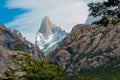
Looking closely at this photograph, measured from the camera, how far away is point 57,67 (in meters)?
36.3

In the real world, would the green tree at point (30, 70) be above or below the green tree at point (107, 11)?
below

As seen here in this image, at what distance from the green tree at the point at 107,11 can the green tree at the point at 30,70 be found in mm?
6897

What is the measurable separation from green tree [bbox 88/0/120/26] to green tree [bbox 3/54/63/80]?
22.6ft

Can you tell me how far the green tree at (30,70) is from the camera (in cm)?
3516

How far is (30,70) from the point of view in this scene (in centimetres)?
3578

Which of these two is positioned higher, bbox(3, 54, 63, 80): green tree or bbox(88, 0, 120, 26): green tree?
bbox(88, 0, 120, 26): green tree

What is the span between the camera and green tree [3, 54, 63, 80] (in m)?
35.2

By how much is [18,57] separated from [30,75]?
215cm

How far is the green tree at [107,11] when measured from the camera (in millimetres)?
35250

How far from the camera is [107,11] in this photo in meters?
36.3

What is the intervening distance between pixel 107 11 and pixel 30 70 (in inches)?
374

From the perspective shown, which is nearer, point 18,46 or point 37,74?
point 18,46

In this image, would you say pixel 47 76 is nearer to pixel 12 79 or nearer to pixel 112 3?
pixel 12 79

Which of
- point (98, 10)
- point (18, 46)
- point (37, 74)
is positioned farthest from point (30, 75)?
point (98, 10)
